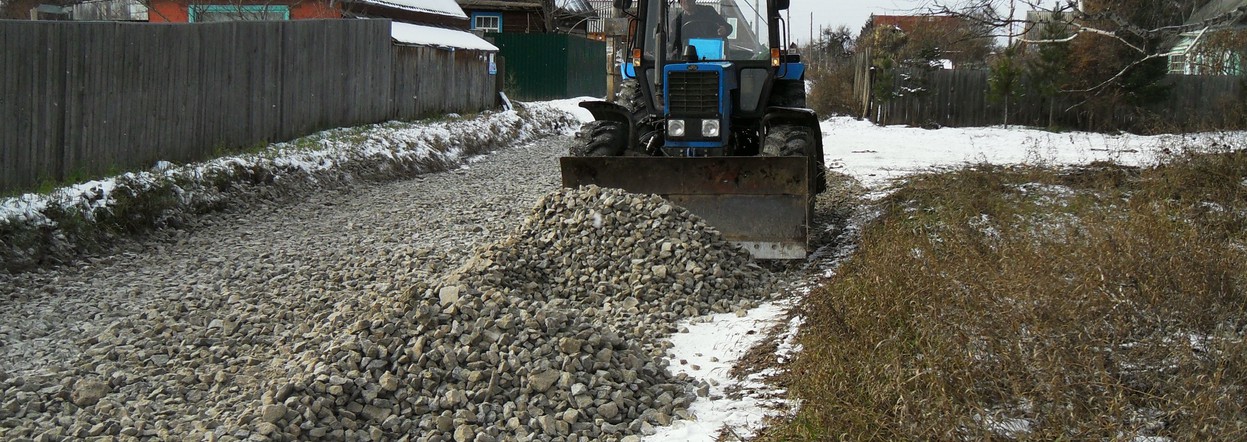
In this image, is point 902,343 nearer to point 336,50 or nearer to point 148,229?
point 148,229

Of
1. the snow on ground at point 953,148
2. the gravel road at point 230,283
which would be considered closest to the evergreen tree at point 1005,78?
the snow on ground at point 953,148

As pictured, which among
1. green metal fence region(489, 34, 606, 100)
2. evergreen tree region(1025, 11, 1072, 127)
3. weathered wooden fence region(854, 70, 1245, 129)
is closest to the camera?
evergreen tree region(1025, 11, 1072, 127)

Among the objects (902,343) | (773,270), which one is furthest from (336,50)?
(902,343)

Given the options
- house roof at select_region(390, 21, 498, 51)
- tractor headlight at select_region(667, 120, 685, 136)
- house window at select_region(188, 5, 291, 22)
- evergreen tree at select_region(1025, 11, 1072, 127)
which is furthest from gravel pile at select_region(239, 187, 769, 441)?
house window at select_region(188, 5, 291, 22)

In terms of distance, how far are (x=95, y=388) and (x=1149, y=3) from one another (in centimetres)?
1649

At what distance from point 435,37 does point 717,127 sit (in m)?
15.9

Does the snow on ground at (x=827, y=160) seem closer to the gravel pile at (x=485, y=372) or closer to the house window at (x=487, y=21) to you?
the gravel pile at (x=485, y=372)

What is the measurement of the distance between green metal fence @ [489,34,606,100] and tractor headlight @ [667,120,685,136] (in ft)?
Result: 63.3

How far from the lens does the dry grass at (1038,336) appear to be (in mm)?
3988

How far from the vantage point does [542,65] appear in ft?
103

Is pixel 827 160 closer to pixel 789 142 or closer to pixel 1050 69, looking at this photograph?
pixel 789 142

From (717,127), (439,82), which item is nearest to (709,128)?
(717,127)

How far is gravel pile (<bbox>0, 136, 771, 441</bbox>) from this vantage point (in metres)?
4.85

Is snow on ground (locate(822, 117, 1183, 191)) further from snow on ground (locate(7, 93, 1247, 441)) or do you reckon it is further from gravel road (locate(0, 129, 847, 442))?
gravel road (locate(0, 129, 847, 442))
